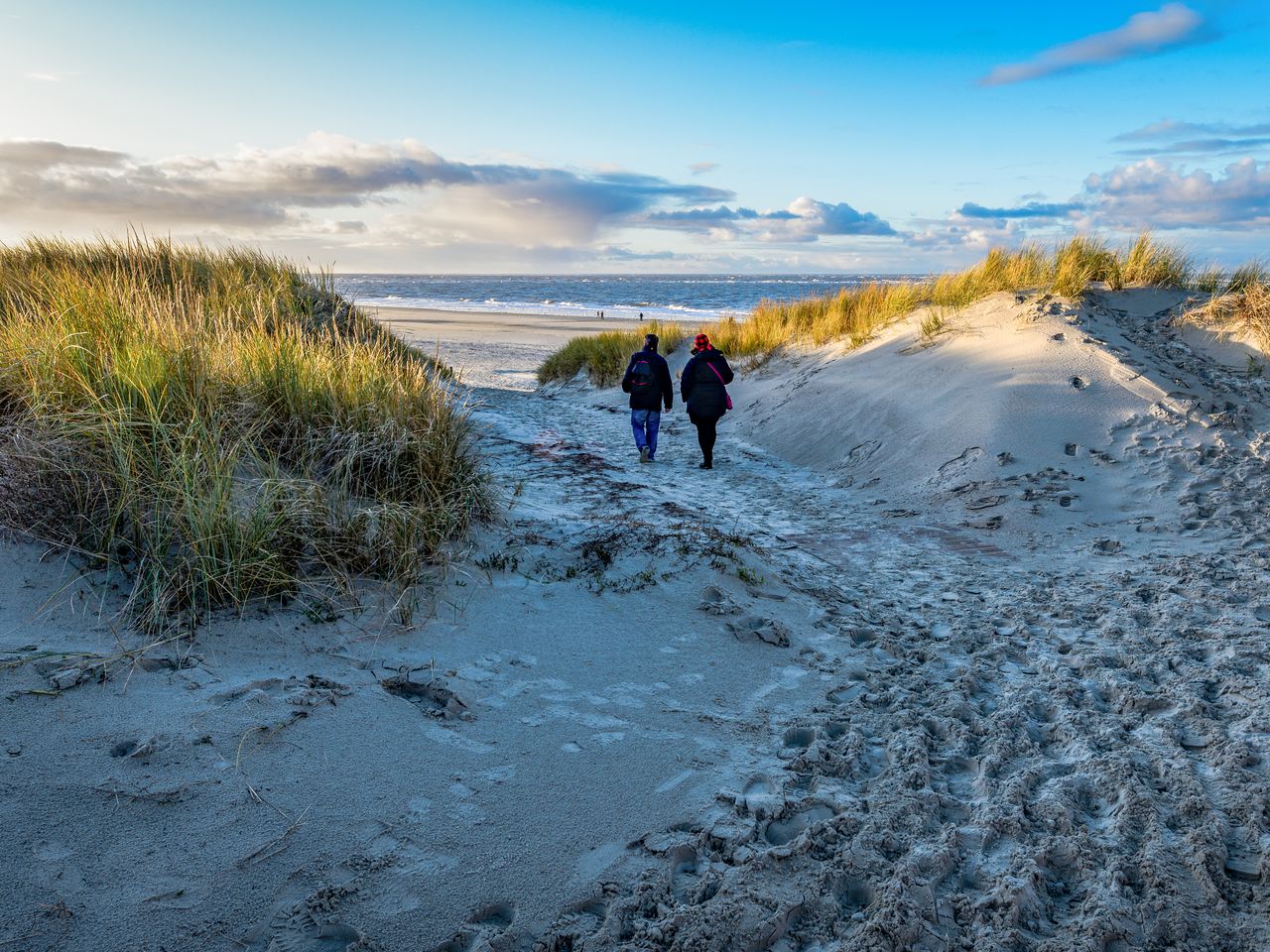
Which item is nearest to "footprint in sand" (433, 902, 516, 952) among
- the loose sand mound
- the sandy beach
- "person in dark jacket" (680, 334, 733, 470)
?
the sandy beach

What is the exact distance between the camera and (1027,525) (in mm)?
6707

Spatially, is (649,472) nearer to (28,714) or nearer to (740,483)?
(740,483)

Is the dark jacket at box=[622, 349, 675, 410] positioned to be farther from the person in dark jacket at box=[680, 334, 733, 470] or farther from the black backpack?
the person in dark jacket at box=[680, 334, 733, 470]

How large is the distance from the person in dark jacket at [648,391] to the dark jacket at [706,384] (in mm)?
286

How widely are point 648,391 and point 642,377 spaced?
0.77 ft

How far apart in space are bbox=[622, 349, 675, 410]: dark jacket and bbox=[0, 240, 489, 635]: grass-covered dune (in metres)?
4.49

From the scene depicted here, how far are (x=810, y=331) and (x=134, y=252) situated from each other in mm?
11130

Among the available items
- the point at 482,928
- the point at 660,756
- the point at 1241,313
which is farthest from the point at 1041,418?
the point at 482,928

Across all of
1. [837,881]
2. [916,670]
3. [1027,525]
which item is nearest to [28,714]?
[837,881]

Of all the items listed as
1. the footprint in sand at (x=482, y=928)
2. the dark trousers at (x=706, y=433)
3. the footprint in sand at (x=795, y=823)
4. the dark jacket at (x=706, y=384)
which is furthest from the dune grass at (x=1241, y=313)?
the footprint in sand at (x=482, y=928)

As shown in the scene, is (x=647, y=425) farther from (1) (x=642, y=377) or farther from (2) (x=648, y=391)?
(1) (x=642, y=377)

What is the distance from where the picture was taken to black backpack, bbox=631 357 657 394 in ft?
32.6

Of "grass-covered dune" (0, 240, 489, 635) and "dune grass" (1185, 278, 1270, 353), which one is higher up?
"dune grass" (1185, 278, 1270, 353)

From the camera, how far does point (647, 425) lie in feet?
33.2
